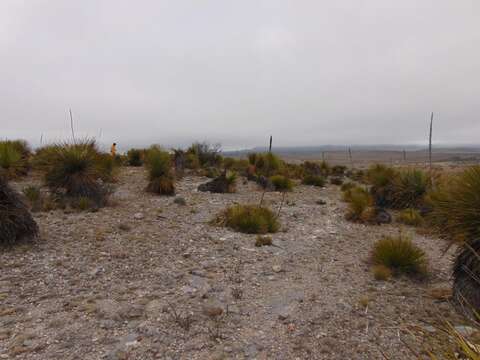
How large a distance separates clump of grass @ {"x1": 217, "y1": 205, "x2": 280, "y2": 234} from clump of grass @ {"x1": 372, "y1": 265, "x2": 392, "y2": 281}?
255 cm

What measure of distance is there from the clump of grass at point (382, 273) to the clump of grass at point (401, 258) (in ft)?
0.54

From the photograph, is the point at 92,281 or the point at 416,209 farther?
the point at 416,209

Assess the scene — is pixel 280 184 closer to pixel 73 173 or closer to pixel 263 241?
pixel 263 241

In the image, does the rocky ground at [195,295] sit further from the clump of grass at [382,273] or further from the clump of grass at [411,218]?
the clump of grass at [411,218]

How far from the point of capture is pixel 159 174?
9953 mm

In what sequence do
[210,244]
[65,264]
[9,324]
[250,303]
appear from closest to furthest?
[9,324]
[250,303]
[65,264]
[210,244]

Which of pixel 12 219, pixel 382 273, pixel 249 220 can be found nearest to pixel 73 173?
pixel 12 219

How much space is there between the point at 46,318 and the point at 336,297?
133 inches

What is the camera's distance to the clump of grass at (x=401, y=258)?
4.63m

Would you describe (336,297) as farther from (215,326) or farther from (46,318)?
(46,318)

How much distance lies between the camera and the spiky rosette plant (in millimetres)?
4496

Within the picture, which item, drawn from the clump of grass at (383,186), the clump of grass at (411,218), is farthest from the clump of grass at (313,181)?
the clump of grass at (411,218)

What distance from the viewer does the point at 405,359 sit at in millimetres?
2744

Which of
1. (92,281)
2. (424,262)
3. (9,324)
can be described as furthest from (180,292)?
(424,262)
